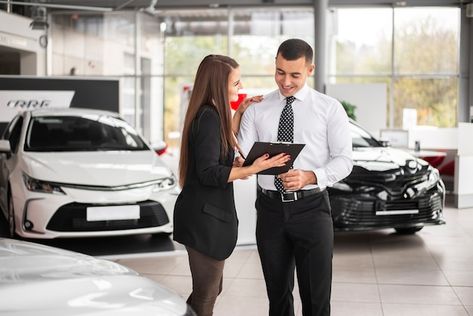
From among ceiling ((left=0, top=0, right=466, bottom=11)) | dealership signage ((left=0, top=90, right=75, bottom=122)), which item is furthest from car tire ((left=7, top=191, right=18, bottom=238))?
ceiling ((left=0, top=0, right=466, bottom=11))

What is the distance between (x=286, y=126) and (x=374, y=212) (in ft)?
12.1

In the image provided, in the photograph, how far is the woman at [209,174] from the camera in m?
2.78

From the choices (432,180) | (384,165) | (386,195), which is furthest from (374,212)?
(432,180)

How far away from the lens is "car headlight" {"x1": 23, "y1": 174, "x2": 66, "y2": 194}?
607 cm

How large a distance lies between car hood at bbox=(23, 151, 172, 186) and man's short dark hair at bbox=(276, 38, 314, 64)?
3568 mm

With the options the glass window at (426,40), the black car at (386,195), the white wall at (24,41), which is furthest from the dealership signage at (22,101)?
the glass window at (426,40)

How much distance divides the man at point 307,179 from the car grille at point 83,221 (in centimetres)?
322

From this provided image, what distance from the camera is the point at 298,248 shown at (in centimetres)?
304

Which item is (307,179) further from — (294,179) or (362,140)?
(362,140)

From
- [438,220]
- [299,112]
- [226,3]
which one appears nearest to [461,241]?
[438,220]

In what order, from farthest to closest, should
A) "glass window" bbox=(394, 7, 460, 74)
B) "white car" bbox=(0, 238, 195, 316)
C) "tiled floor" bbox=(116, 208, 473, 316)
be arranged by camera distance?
1. "glass window" bbox=(394, 7, 460, 74)
2. "tiled floor" bbox=(116, 208, 473, 316)
3. "white car" bbox=(0, 238, 195, 316)

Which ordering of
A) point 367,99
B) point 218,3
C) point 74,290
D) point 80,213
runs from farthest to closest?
point 218,3, point 367,99, point 80,213, point 74,290

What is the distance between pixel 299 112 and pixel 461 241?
4.92m

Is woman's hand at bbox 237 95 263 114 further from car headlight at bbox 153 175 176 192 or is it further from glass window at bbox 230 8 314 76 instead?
glass window at bbox 230 8 314 76
